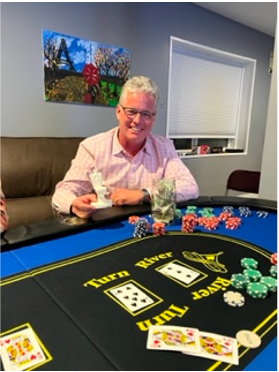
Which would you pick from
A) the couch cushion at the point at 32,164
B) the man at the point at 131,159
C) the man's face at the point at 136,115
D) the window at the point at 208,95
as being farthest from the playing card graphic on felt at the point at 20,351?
the window at the point at 208,95

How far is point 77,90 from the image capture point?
274 centimetres

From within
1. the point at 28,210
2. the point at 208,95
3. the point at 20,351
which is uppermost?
the point at 208,95

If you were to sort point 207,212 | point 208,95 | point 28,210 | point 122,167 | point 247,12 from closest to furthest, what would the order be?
point 207,212, point 122,167, point 28,210, point 247,12, point 208,95

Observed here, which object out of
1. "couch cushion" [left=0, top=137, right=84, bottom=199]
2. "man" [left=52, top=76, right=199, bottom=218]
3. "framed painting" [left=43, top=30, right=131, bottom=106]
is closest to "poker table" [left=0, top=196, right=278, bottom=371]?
"man" [left=52, top=76, right=199, bottom=218]

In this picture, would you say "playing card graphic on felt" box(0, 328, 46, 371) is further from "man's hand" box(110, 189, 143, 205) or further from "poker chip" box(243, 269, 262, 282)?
"man's hand" box(110, 189, 143, 205)

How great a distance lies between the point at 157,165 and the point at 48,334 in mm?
1284

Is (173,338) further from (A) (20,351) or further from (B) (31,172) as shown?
(B) (31,172)

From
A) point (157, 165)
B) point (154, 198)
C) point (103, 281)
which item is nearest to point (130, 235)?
point (154, 198)

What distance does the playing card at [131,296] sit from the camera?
0.70 m

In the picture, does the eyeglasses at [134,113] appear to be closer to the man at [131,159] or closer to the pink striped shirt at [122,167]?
the man at [131,159]

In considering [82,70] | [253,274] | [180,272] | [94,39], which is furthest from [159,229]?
[94,39]

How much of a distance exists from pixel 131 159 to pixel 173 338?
1.22m

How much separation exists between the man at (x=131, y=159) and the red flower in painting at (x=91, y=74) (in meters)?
1.29

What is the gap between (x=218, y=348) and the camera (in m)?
0.57
